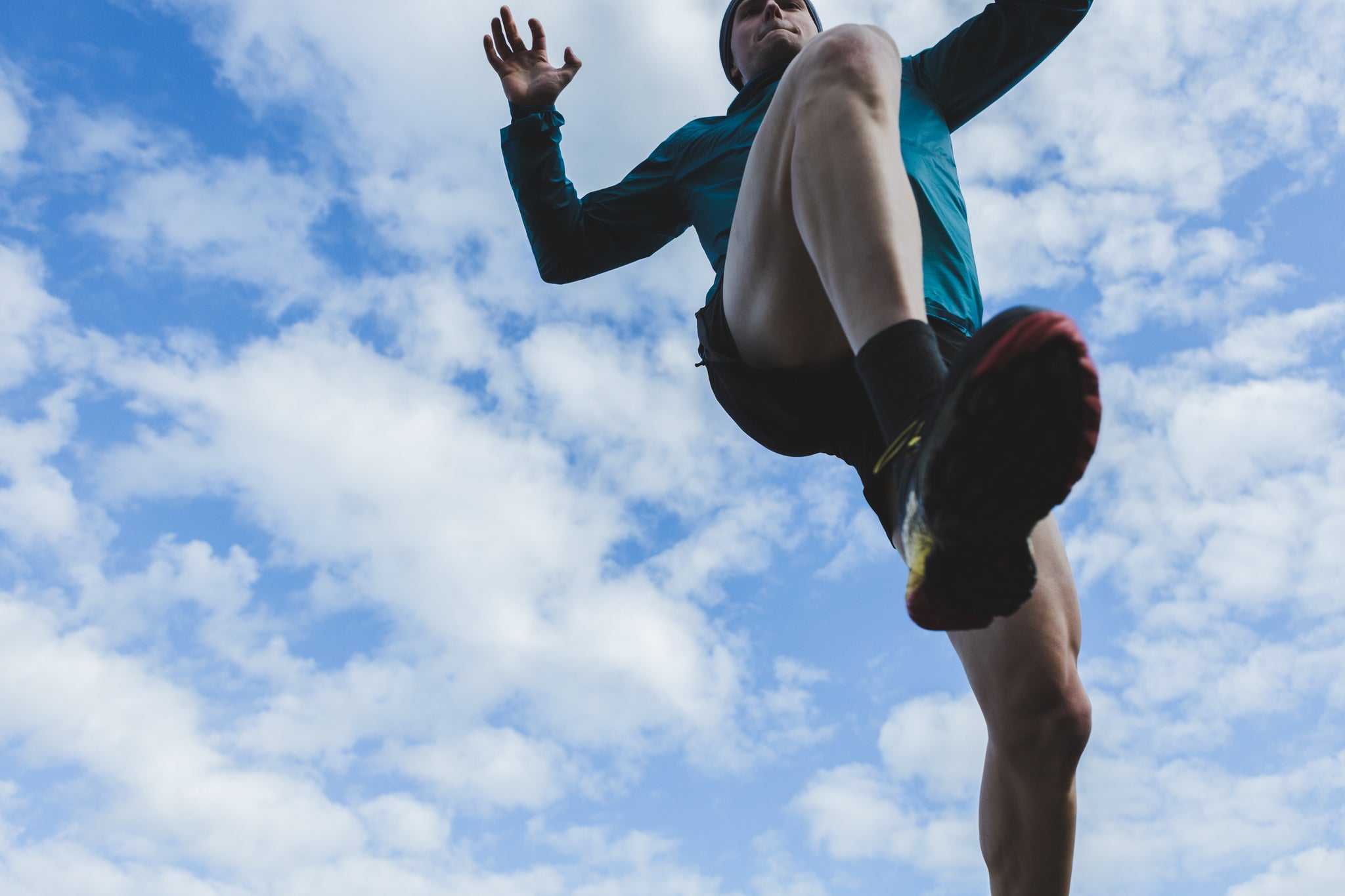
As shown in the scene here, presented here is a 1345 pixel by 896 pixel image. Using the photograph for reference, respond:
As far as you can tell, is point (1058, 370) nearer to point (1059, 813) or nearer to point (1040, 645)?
point (1040, 645)

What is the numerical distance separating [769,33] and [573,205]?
75 cm

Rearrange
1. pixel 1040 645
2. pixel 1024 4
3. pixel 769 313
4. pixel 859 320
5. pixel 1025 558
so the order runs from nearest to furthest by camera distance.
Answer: pixel 1025 558
pixel 859 320
pixel 1040 645
pixel 769 313
pixel 1024 4

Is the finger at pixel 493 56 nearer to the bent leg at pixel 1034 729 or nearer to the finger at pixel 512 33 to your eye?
the finger at pixel 512 33

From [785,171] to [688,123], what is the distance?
1.37 metres

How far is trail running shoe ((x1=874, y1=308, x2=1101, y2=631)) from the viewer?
1278 mm

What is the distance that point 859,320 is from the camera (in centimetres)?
163

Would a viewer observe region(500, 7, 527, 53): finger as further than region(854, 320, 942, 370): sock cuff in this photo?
Yes

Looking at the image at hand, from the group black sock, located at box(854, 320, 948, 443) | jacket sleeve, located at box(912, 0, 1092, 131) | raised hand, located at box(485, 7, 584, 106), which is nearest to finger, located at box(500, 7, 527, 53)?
raised hand, located at box(485, 7, 584, 106)

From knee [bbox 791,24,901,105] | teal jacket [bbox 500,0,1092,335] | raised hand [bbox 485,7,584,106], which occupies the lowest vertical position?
knee [bbox 791,24,901,105]

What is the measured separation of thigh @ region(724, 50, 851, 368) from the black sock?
0.42 meters

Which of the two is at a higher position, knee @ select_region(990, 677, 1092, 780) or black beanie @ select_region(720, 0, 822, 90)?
black beanie @ select_region(720, 0, 822, 90)

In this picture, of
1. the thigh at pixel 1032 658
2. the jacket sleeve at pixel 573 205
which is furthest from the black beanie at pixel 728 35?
the thigh at pixel 1032 658

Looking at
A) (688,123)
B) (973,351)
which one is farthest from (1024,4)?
(973,351)

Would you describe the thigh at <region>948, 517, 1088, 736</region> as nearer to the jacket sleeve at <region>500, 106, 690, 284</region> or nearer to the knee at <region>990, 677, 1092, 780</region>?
the knee at <region>990, 677, 1092, 780</region>
